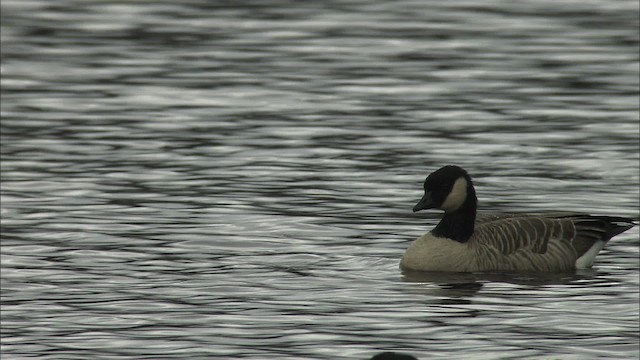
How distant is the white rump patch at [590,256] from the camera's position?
18703 millimetres

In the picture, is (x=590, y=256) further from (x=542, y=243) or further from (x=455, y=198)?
(x=455, y=198)

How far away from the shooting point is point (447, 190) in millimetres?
18969

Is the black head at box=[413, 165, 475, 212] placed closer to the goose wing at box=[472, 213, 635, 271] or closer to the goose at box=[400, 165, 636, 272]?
the goose at box=[400, 165, 636, 272]

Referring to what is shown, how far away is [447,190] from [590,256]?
1566 mm

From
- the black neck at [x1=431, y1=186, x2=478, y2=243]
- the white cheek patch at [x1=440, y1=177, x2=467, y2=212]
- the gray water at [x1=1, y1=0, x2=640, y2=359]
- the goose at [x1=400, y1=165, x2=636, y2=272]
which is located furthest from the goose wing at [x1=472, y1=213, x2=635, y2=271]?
the white cheek patch at [x1=440, y1=177, x2=467, y2=212]

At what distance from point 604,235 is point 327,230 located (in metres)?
3.00

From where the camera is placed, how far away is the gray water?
1533 centimetres

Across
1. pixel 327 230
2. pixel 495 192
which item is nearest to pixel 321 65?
pixel 495 192

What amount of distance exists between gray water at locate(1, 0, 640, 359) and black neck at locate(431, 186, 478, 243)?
61 centimetres

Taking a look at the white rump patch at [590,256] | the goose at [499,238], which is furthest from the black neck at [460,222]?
the white rump patch at [590,256]

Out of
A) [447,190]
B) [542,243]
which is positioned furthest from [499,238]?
[447,190]

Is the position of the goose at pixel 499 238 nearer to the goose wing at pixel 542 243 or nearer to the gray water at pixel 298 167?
the goose wing at pixel 542 243

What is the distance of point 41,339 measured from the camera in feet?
48.2

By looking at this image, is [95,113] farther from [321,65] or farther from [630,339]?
[630,339]
